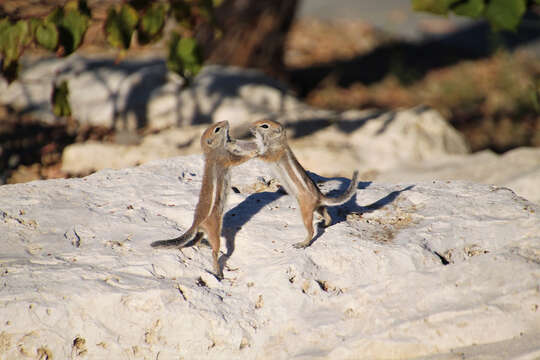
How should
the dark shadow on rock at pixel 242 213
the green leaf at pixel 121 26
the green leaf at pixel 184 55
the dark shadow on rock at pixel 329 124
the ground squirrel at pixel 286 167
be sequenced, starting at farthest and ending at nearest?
the dark shadow on rock at pixel 329 124
the green leaf at pixel 184 55
the green leaf at pixel 121 26
the dark shadow on rock at pixel 242 213
the ground squirrel at pixel 286 167

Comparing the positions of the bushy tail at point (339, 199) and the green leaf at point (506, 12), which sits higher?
the green leaf at point (506, 12)

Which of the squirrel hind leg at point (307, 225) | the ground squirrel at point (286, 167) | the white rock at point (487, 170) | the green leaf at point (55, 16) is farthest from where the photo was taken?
the white rock at point (487, 170)

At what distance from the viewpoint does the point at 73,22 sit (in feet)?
15.5

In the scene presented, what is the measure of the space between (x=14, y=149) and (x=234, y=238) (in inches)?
202

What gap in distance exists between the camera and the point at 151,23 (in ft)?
17.2

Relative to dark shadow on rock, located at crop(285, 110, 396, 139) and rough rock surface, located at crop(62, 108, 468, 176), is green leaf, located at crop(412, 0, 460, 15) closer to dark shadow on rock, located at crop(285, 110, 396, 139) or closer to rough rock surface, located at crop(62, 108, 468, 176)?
rough rock surface, located at crop(62, 108, 468, 176)

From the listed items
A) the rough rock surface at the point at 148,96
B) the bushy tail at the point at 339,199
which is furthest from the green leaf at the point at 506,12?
the rough rock surface at the point at 148,96

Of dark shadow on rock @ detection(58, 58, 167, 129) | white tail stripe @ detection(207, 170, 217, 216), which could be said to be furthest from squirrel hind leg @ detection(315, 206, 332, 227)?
dark shadow on rock @ detection(58, 58, 167, 129)

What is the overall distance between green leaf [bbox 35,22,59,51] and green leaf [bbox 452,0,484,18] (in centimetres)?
323

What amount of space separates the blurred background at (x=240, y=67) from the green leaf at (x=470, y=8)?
21 mm

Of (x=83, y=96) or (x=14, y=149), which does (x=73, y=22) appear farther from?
(x=83, y=96)

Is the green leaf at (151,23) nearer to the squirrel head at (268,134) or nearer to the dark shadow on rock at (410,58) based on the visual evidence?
the squirrel head at (268,134)

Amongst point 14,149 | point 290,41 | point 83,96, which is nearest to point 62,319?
point 14,149

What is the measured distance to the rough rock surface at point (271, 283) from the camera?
335cm
